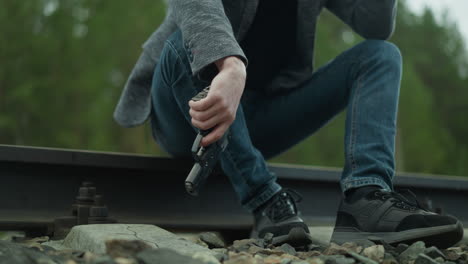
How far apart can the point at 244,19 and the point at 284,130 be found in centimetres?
64

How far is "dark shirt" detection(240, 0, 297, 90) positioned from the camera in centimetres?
272

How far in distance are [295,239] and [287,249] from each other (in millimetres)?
96

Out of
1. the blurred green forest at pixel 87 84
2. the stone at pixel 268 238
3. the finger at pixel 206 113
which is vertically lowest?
the blurred green forest at pixel 87 84

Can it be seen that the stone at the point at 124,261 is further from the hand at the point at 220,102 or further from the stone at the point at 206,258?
the hand at the point at 220,102

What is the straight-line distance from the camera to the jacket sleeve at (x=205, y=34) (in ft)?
6.05

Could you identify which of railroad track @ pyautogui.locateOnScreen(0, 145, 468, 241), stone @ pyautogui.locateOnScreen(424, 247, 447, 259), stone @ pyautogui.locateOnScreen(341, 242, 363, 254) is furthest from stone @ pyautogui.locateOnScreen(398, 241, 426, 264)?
railroad track @ pyautogui.locateOnScreen(0, 145, 468, 241)

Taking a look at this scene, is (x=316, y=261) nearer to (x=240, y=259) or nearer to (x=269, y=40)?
(x=240, y=259)

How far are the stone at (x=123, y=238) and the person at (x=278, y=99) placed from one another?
1.15 ft

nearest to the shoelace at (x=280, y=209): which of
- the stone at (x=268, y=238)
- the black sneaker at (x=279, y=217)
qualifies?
the black sneaker at (x=279, y=217)

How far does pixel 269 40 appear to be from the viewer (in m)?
2.75

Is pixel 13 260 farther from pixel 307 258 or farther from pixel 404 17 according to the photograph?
pixel 404 17

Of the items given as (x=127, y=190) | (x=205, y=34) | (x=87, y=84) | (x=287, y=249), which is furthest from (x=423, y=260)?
(x=87, y=84)

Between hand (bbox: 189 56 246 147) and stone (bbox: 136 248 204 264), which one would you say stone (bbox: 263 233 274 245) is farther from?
stone (bbox: 136 248 204 264)

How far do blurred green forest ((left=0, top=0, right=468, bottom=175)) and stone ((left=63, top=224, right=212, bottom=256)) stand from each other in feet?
39.0
